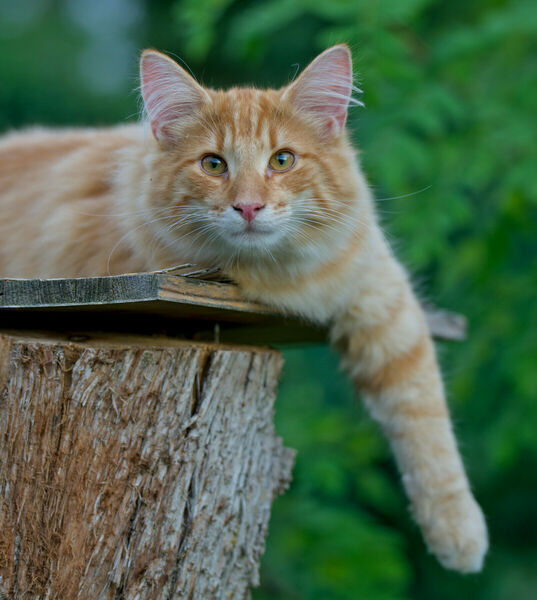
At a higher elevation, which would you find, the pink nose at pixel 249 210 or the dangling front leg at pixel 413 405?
the pink nose at pixel 249 210

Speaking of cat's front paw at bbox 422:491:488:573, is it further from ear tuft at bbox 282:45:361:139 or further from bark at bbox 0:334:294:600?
ear tuft at bbox 282:45:361:139

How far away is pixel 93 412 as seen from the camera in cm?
184

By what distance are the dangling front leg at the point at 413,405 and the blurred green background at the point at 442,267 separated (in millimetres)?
215

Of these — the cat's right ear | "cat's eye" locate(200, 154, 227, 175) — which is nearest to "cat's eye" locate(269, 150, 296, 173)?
"cat's eye" locate(200, 154, 227, 175)

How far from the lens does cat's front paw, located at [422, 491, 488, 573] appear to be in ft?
8.55

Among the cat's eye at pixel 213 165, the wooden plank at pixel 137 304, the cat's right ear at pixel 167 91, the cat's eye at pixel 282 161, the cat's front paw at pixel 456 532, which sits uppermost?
the cat's right ear at pixel 167 91

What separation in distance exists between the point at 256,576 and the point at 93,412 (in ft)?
2.37

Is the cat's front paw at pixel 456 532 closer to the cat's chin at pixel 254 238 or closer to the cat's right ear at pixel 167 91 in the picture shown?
the cat's chin at pixel 254 238

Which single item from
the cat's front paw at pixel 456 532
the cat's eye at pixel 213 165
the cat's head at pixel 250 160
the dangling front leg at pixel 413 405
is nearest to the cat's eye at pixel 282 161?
the cat's head at pixel 250 160

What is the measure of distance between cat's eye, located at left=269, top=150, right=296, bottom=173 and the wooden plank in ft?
1.17

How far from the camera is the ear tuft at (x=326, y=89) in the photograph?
2.24 meters

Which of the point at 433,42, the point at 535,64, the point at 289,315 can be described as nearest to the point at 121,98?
the point at 433,42

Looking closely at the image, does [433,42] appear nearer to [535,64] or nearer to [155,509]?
[535,64]

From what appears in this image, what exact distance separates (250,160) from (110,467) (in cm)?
89
